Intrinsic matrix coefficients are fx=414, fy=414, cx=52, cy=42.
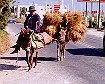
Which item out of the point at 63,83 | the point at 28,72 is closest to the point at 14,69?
the point at 28,72

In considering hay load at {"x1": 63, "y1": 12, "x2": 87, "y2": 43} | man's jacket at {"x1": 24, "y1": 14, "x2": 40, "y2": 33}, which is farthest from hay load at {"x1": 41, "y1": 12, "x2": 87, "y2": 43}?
man's jacket at {"x1": 24, "y1": 14, "x2": 40, "y2": 33}

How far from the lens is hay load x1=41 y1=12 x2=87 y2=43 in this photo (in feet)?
57.2

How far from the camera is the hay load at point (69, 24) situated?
1742cm

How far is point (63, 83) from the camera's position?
11.8 metres

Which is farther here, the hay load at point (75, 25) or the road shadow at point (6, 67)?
the hay load at point (75, 25)

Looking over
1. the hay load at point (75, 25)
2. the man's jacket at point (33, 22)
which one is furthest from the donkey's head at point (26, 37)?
the hay load at point (75, 25)

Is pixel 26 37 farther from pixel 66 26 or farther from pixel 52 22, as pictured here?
pixel 66 26

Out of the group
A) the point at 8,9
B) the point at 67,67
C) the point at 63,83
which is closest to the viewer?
the point at 63,83

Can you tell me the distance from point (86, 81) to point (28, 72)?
95.9 inches

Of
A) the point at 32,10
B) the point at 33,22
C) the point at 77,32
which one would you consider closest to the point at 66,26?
the point at 77,32

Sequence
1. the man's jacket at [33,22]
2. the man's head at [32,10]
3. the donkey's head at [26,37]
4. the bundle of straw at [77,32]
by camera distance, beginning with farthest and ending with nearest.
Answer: the bundle of straw at [77,32] → the man's jacket at [33,22] → the man's head at [32,10] → the donkey's head at [26,37]

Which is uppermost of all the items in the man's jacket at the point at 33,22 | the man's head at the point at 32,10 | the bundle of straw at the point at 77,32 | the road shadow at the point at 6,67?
the man's head at the point at 32,10

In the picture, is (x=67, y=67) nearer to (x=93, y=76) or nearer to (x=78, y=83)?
(x=93, y=76)

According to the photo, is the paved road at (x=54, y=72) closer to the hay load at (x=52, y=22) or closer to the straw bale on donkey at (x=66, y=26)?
the straw bale on donkey at (x=66, y=26)
